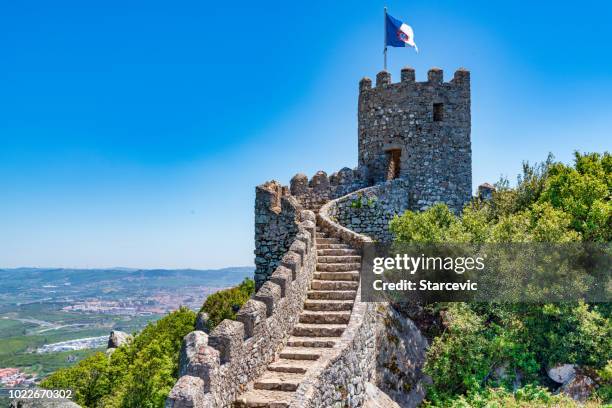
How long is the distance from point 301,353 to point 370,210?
8.36m

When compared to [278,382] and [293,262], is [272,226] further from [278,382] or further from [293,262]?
[278,382]

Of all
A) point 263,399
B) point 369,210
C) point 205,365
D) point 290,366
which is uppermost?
point 369,210

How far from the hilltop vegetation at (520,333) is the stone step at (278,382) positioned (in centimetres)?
419

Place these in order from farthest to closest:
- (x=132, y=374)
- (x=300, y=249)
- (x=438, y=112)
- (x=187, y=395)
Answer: (x=132, y=374) < (x=438, y=112) < (x=300, y=249) < (x=187, y=395)

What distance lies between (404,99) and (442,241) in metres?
7.14

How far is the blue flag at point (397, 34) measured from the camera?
70.9ft

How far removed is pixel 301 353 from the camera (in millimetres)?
11062

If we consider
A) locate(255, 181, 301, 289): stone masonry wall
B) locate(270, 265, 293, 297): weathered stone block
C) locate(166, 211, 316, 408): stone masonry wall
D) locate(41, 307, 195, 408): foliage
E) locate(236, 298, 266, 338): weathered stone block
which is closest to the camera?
locate(166, 211, 316, 408): stone masonry wall

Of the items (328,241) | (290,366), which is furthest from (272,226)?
(290,366)

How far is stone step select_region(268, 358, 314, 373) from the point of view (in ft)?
34.2

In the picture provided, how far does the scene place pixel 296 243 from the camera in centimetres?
1328

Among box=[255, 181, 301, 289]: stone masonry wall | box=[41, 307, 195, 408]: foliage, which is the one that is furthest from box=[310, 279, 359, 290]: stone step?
box=[41, 307, 195, 408]: foliage

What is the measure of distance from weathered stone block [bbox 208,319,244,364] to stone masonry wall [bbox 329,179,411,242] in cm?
859

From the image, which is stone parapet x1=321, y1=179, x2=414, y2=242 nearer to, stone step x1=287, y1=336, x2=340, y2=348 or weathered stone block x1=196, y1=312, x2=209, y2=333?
stone step x1=287, y1=336, x2=340, y2=348
